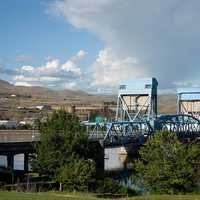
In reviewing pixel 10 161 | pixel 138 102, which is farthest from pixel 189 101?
pixel 10 161

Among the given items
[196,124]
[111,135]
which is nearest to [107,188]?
[111,135]

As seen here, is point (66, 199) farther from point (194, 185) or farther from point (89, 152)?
point (89, 152)

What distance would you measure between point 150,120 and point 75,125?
71555 mm

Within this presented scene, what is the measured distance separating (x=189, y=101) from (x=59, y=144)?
402 feet

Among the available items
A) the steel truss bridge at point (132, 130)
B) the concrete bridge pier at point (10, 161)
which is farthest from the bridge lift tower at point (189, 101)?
the concrete bridge pier at point (10, 161)

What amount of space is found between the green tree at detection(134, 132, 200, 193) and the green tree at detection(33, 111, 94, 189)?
8.48 metres

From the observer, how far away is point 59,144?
2672 inches

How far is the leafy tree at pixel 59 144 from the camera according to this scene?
65.4 m

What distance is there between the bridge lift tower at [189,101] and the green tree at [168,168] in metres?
118

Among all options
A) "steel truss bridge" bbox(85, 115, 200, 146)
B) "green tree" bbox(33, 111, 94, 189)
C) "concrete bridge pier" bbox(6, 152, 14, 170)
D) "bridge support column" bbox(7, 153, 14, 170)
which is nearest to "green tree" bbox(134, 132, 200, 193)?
"green tree" bbox(33, 111, 94, 189)

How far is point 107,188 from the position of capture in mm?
65750

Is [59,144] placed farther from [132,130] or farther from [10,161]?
[132,130]

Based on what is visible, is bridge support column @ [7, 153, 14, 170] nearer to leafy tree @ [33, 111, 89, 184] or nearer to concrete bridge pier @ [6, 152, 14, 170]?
concrete bridge pier @ [6, 152, 14, 170]

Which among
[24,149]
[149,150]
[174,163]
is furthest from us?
[24,149]
